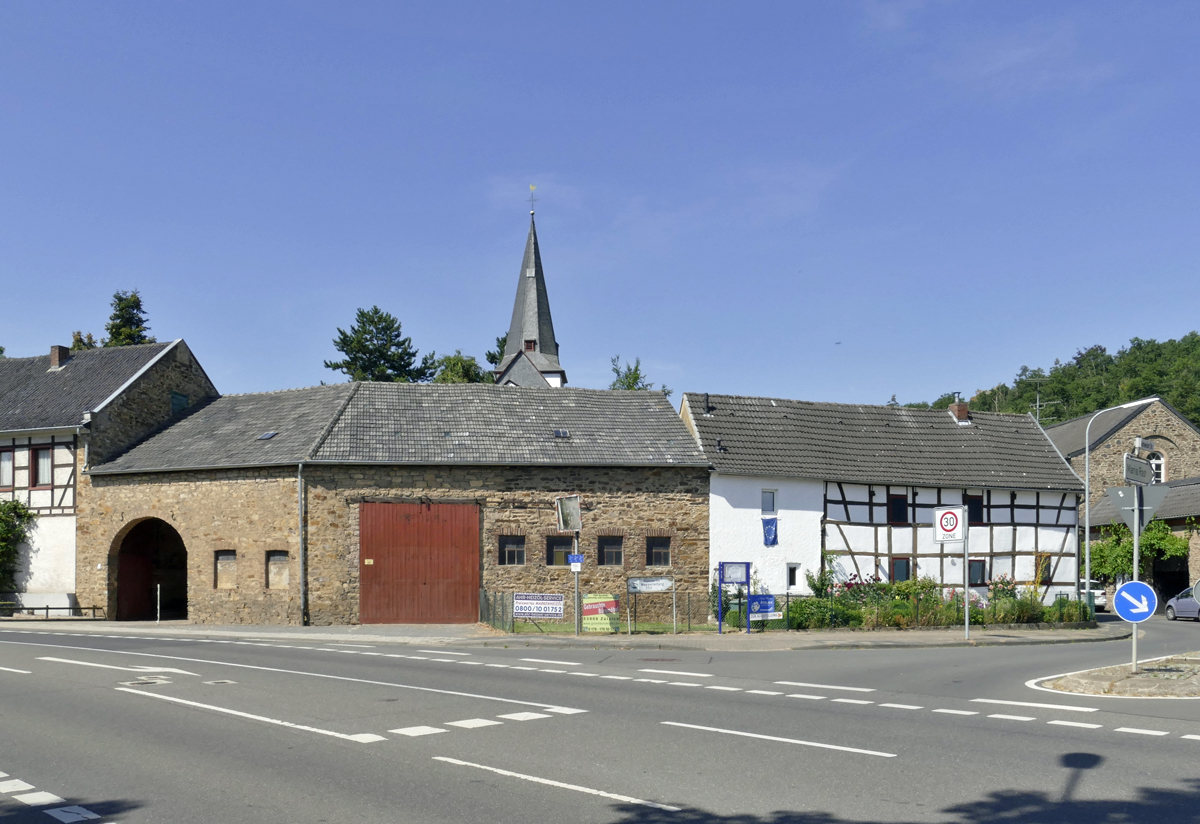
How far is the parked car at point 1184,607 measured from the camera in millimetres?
40312

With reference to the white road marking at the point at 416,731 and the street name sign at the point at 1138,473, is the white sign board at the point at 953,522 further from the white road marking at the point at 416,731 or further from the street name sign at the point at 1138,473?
the white road marking at the point at 416,731

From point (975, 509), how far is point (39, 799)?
33.0 metres

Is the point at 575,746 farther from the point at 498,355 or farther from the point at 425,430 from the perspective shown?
the point at 498,355

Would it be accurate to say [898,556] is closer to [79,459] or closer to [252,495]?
[252,495]

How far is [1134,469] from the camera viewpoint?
54.0 feet

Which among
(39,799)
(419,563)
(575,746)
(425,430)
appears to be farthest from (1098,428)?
(39,799)

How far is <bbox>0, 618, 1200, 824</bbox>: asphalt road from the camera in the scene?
24.9 ft

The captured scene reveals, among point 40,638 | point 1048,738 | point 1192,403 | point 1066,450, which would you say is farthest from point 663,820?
point 1192,403

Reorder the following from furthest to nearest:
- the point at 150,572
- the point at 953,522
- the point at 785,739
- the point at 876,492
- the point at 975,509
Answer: the point at 975,509 < the point at 150,572 < the point at 876,492 < the point at 953,522 < the point at 785,739

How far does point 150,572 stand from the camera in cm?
3588

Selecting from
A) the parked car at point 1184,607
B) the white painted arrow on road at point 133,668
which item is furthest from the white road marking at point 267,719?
the parked car at point 1184,607

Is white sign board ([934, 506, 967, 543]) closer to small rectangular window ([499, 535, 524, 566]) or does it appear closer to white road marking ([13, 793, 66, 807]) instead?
small rectangular window ([499, 535, 524, 566])

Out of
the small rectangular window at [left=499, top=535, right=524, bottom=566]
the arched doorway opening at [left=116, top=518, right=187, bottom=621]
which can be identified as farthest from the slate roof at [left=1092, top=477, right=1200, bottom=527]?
the arched doorway opening at [left=116, top=518, right=187, bottom=621]

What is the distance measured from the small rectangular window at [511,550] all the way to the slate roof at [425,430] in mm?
2284
